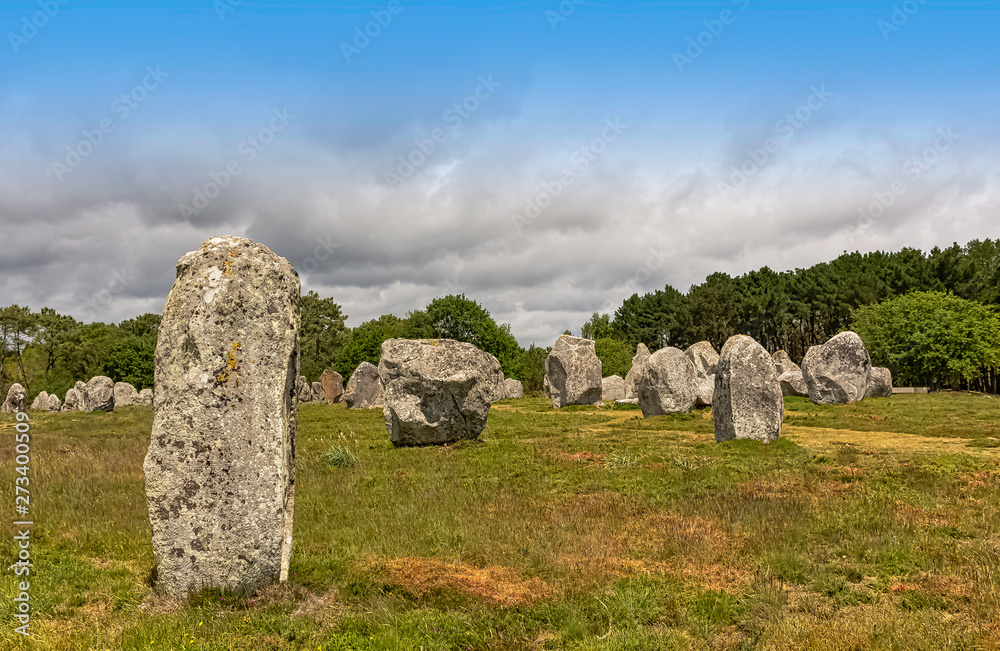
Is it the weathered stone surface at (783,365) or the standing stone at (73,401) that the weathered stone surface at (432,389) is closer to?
the weathered stone surface at (783,365)

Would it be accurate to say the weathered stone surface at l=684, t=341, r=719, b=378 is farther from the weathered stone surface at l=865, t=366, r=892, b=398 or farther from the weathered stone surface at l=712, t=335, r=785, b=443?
the weathered stone surface at l=712, t=335, r=785, b=443

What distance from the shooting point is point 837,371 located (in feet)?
114

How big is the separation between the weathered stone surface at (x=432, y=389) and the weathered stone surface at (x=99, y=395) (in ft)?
104

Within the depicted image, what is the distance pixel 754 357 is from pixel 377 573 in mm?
14572

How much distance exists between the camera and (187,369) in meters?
6.75

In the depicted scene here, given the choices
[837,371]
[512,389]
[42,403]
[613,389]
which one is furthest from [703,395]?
[42,403]

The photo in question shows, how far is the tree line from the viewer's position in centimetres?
4638

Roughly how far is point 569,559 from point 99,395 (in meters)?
43.2

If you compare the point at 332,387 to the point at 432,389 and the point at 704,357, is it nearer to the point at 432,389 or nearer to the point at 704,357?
the point at 704,357

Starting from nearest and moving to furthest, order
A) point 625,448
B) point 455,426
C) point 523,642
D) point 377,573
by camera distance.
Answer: point 523,642 → point 377,573 → point 625,448 → point 455,426

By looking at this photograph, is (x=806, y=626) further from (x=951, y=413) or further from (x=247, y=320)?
(x=951, y=413)

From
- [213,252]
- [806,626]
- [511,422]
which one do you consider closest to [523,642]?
[806,626]

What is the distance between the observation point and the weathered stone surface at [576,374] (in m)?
36.6

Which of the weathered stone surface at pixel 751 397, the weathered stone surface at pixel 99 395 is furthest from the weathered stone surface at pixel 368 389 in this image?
the weathered stone surface at pixel 751 397
